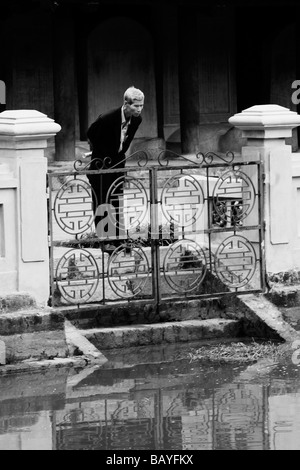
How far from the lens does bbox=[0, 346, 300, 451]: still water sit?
31.9ft

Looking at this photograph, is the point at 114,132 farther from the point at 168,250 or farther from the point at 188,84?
the point at 188,84

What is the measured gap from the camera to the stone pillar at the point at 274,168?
13.2 meters

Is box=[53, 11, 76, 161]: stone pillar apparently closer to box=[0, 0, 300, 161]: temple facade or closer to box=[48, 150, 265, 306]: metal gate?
box=[0, 0, 300, 161]: temple facade

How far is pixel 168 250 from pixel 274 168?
47.9 inches

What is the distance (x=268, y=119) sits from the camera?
1315 cm

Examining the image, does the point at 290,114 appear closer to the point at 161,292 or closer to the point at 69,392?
the point at 161,292

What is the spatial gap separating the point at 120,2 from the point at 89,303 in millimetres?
10560

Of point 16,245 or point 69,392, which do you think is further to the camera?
point 16,245

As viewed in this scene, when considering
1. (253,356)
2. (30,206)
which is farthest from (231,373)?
(30,206)

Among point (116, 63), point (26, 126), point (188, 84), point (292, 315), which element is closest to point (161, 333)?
point (292, 315)

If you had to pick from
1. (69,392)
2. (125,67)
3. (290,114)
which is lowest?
(69,392)

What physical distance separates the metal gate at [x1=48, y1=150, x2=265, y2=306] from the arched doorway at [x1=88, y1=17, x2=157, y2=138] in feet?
32.3

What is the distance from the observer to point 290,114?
13.3 metres

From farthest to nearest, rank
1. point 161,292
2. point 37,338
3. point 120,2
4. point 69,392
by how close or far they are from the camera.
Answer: point 120,2 → point 161,292 → point 37,338 → point 69,392
